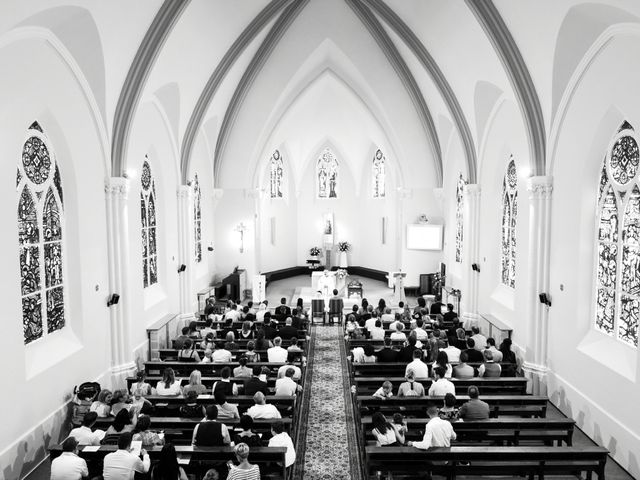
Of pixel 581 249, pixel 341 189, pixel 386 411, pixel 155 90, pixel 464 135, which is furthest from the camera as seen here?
pixel 341 189

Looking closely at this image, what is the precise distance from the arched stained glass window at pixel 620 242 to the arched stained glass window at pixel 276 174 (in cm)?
1963

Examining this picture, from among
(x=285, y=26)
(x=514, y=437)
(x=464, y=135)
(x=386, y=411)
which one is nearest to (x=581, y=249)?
(x=514, y=437)

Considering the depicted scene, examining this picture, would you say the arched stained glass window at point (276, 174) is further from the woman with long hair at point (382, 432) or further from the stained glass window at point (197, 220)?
the woman with long hair at point (382, 432)

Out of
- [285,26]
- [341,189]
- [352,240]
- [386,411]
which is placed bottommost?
[386,411]

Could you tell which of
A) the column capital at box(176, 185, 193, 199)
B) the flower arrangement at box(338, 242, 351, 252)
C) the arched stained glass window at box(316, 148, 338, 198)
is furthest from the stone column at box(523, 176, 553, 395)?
the arched stained glass window at box(316, 148, 338, 198)

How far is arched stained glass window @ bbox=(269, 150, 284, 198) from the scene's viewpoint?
27.6 m

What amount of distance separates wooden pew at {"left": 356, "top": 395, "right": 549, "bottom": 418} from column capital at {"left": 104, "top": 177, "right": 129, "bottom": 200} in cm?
690

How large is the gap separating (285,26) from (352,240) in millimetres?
14405

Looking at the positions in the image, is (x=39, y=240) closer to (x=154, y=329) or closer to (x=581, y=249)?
(x=154, y=329)

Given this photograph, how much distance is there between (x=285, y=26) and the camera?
1727cm

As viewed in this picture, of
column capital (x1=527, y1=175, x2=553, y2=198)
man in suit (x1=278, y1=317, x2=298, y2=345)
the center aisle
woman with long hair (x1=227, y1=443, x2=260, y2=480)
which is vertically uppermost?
column capital (x1=527, y1=175, x2=553, y2=198)

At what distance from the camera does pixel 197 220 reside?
67.3ft

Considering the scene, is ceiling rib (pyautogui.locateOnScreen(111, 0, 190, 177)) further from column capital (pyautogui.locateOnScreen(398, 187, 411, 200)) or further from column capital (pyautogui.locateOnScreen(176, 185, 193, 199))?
column capital (pyautogui.locateOnScreen(398, 187, 411, 200))

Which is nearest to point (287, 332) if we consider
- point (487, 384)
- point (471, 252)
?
point (487, 384)
